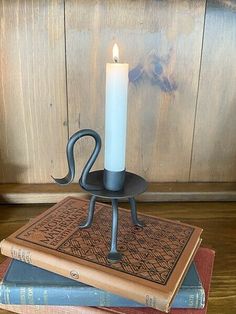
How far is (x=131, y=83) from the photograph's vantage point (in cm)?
74

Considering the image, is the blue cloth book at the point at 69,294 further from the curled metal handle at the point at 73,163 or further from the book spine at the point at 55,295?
the curled metal handle at the point at 73,163

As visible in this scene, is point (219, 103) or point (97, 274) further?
point (219, 103)

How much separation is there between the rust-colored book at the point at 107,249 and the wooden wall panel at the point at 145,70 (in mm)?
231

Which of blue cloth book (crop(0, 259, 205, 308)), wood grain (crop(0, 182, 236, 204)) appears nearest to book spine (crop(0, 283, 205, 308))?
A: blue cloth book (crop(0, 259, 205, 308))

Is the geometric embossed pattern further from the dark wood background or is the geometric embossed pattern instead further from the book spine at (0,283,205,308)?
the dark wood background

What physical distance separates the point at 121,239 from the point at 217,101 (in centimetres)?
41

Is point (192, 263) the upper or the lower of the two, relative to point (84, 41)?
lower

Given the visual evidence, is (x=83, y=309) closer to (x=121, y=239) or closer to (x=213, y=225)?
(x=121, y=239)

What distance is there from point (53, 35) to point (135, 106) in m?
0.22

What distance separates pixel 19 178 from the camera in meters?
0.79

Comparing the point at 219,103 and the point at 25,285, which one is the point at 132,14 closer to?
the point at 219,103

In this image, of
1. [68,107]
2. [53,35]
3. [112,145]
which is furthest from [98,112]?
[112,145]

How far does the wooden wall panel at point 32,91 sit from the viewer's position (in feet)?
2.26

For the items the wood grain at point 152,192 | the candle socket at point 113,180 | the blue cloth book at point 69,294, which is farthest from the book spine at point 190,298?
the wood grain at point 152,192
